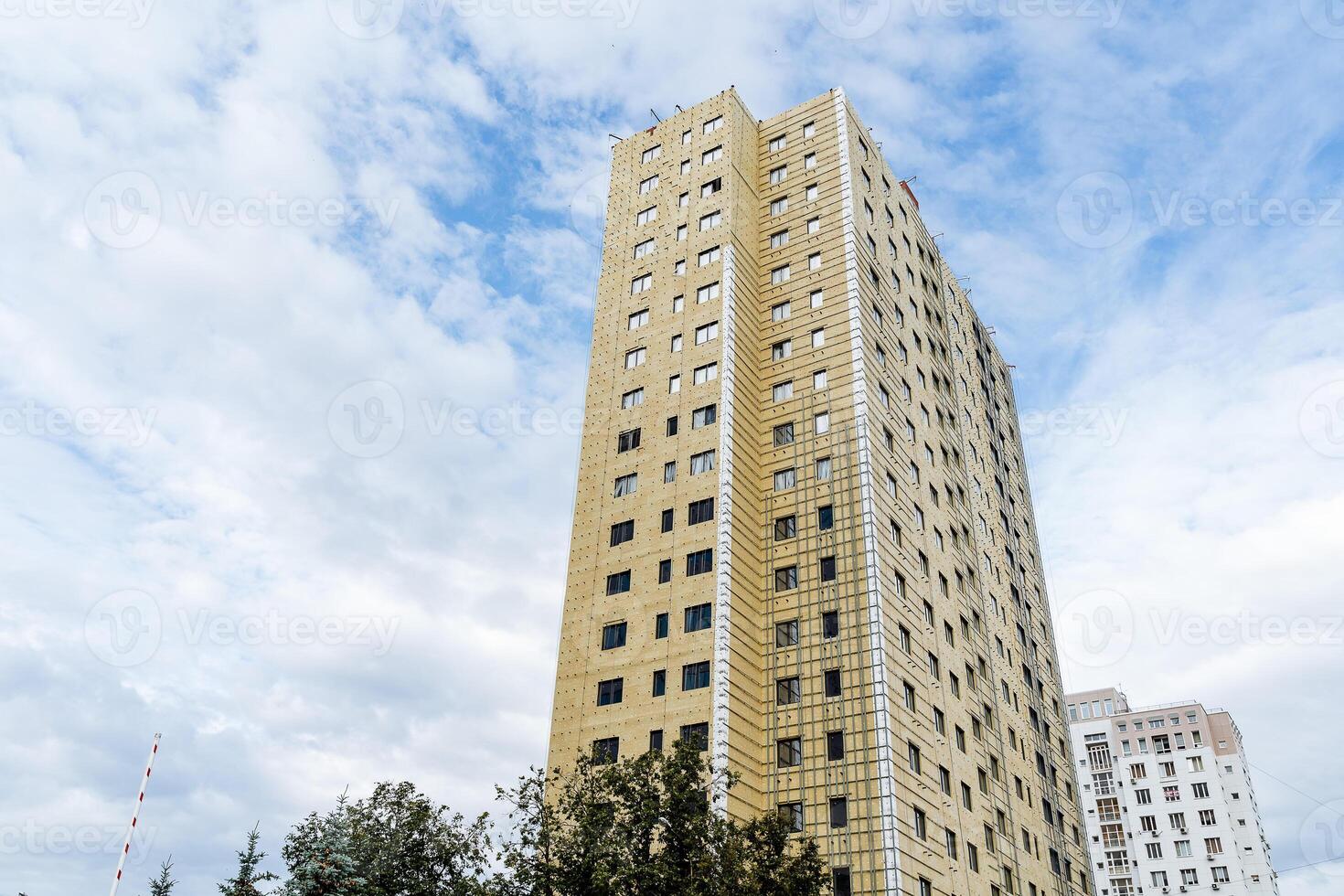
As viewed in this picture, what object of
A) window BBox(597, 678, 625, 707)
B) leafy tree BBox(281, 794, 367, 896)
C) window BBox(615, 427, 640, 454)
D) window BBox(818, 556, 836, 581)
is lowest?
leafy tree BBox(281, 794, 367, 896)

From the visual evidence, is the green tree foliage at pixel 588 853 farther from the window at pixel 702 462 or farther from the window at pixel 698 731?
the window at pixel 702 462

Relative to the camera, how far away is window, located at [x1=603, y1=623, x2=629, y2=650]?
53.6m

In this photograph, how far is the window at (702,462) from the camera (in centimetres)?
5591

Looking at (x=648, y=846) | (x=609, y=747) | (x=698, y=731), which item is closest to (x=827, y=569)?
(x=698, y=731)

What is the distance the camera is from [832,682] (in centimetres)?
4988

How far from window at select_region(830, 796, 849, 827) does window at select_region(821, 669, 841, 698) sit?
4.88 meters

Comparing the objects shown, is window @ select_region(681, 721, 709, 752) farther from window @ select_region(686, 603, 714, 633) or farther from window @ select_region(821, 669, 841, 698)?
window @ select_region(821, 669, 841, 698)

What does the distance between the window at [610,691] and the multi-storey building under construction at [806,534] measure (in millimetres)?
101

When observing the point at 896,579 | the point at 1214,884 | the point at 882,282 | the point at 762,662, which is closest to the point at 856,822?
the point at 762,662

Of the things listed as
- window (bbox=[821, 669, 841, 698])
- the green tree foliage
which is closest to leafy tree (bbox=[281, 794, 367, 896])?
the green tree foliage

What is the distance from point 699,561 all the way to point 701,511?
2.96 meters

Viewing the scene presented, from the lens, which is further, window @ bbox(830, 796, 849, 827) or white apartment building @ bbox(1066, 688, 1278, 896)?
white apartment building @ bbox(1066, 688, 1278, 896)

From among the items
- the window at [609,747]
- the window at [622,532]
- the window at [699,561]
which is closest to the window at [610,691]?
the window at [609,747]

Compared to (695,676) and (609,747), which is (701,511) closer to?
(695,676)
